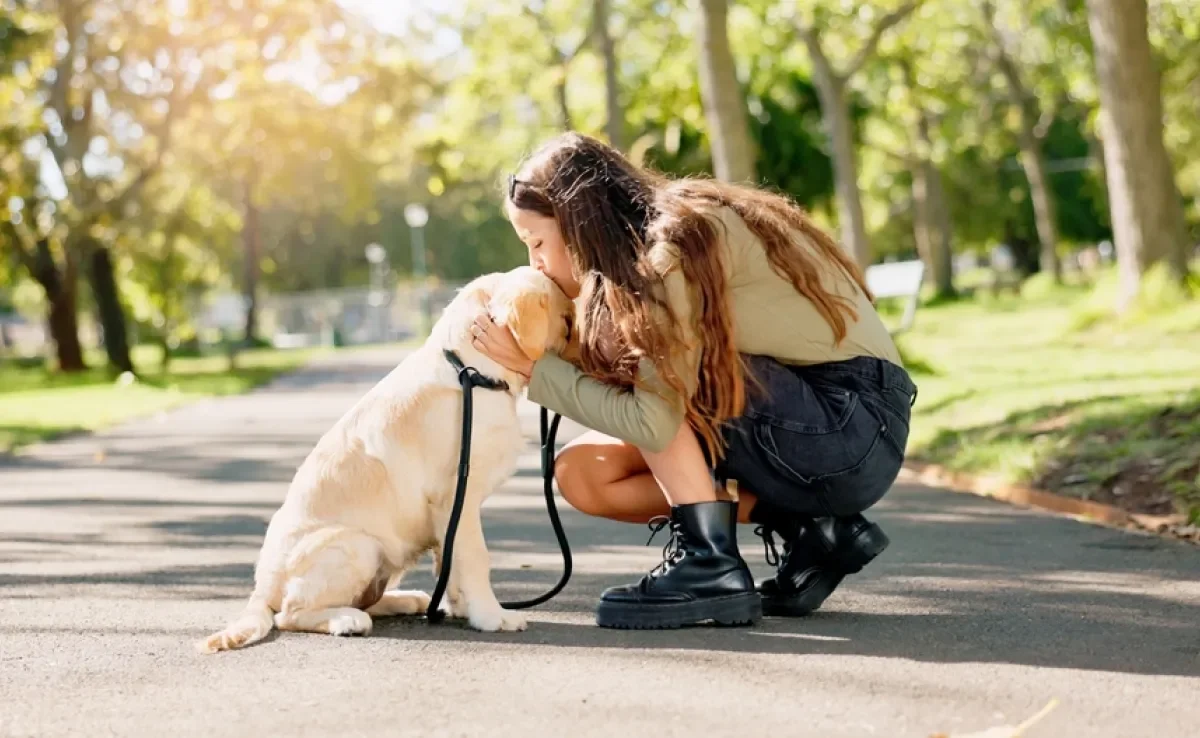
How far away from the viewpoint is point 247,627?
188 inches

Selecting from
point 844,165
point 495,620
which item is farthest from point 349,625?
point 844,165

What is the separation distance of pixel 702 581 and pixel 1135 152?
14.5m

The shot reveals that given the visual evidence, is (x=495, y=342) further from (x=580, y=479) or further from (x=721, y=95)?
(x=721, y=95)

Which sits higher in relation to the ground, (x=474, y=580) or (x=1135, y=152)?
(x=1135, y=152)

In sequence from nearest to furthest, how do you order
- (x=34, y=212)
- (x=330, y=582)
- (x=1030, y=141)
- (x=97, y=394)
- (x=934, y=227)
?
1. (x=330, y=582)
2. (x=97, y=394)
3. (x=34, y=212)
4. (x=1030, y=141)
5. (x=934, y=227)

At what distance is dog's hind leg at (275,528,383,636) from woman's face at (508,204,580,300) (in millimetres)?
1028

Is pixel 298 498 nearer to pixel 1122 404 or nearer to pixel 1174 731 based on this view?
pixel 1174 731

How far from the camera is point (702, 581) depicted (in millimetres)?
4980

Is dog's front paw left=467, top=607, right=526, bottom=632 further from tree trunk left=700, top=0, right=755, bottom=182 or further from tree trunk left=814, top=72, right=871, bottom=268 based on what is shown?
tree trunk left=814, top=72, right=871, bottom=268

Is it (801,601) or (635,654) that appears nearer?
(635,654)

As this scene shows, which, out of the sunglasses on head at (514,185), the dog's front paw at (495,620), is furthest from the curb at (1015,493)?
the sunglasses on head at (514,185)

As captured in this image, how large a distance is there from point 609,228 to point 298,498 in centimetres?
131

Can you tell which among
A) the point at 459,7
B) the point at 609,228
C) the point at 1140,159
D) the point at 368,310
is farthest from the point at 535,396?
the point at 368,310

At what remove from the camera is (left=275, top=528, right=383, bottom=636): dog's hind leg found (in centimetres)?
482
